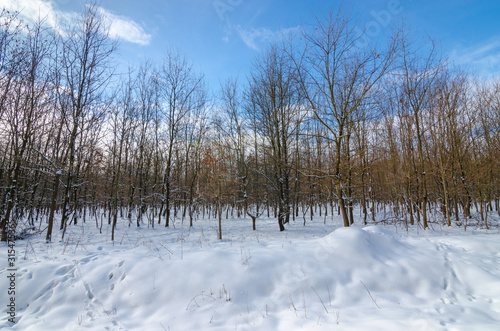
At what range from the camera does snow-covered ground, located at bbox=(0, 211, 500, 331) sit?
130 inches

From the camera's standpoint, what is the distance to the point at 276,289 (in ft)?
13.4

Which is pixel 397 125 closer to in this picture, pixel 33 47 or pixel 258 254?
pixel 258 254

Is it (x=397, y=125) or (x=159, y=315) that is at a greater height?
(x=397, y=125)

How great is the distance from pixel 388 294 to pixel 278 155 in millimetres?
8562

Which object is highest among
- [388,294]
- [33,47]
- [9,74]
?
[33,47]

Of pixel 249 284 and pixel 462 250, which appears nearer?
pixel 249 284

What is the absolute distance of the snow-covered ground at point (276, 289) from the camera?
3299mm

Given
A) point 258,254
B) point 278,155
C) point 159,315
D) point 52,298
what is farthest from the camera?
point 278,155

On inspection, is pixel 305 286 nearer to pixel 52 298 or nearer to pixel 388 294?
pixel 388 294

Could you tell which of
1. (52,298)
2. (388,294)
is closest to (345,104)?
(388,294)

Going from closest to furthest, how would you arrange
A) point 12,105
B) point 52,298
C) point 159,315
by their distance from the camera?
point 159,315, point 52,298, point 12,105

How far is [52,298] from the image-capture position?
13.1 feet

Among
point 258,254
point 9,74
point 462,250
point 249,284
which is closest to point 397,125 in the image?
point 462,250

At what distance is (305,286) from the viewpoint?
406 centimetres
